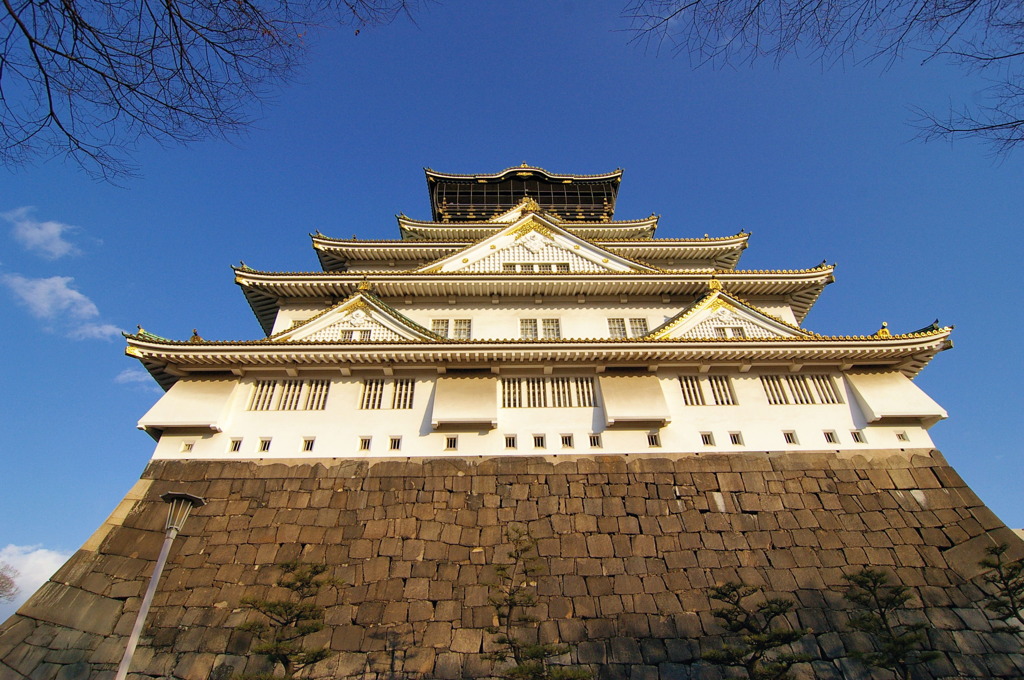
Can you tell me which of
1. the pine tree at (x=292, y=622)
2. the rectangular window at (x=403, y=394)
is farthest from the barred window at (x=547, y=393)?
the pine tree at (x=292, y=622)

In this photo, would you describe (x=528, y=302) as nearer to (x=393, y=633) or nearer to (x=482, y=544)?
(x=482, y=544)

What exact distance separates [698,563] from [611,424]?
3596 mm

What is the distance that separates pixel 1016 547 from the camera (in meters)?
11.0

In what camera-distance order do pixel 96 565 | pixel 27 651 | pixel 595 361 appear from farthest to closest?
pixel 595 361 < pixel 96 565 < pixel 27 651

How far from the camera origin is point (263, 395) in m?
13.6

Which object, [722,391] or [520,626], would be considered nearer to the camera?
[520,626]

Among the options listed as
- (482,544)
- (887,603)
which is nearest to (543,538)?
(482,544)

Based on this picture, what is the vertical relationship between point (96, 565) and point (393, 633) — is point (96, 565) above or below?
above

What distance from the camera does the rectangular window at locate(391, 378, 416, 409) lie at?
1338 centimetres

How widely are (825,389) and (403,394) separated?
11.4m

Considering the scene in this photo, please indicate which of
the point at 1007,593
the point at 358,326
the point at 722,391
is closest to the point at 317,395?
the point at 358,326

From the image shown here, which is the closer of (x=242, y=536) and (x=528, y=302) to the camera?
(x=242, y=536)

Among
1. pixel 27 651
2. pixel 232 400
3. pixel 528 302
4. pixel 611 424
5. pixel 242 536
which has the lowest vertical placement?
pixel 27 651

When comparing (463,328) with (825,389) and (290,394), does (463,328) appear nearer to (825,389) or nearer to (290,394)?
(290,394)
